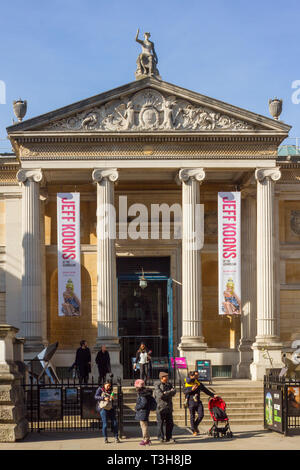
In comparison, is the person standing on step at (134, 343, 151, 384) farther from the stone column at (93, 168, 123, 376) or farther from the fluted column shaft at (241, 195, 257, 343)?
the fluted column shaft at (241, 195, 257, 343)

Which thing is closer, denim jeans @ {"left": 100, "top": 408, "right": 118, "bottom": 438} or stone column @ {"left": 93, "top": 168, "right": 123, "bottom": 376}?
denim jeans @ {"left": 100, "top": 408, "right": 118, "bottom": 438}

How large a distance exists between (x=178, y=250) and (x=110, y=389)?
47.1ft

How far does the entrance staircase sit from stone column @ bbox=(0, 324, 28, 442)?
4.40m

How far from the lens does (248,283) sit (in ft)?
110

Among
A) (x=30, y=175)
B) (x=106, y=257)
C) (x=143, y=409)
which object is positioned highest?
(x=30, y=175)

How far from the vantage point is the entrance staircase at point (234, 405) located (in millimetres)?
24562

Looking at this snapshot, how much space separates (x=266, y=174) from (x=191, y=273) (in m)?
4.81

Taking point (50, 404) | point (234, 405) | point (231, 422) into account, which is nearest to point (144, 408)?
point (50, 404)

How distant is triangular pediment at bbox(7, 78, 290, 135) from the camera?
102 ft

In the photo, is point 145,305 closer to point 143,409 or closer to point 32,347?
point 32,347

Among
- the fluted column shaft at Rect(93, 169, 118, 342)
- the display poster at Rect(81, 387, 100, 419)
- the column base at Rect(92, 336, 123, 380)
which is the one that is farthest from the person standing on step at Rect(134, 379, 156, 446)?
the fluted column shaft at Rect(93, 169, 118, 342)

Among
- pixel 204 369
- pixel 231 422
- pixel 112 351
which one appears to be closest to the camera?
pixel 231 422

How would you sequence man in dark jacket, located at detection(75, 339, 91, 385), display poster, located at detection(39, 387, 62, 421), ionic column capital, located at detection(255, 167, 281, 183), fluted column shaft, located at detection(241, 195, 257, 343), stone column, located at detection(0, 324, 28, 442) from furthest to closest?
1. fluted column shaft, located at detection(241, 195, 257, 343)
2. ionic column capital, located at detection(255, 167, 281, 183)
3. man in dark jacket, located at detection(75, 339, 91, 385)
4. display poster, located at detection(39, 387, 62, 421)
5. stone column, located at detection(0, 324, 28, 442)

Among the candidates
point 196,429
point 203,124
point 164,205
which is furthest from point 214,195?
point 196,429
